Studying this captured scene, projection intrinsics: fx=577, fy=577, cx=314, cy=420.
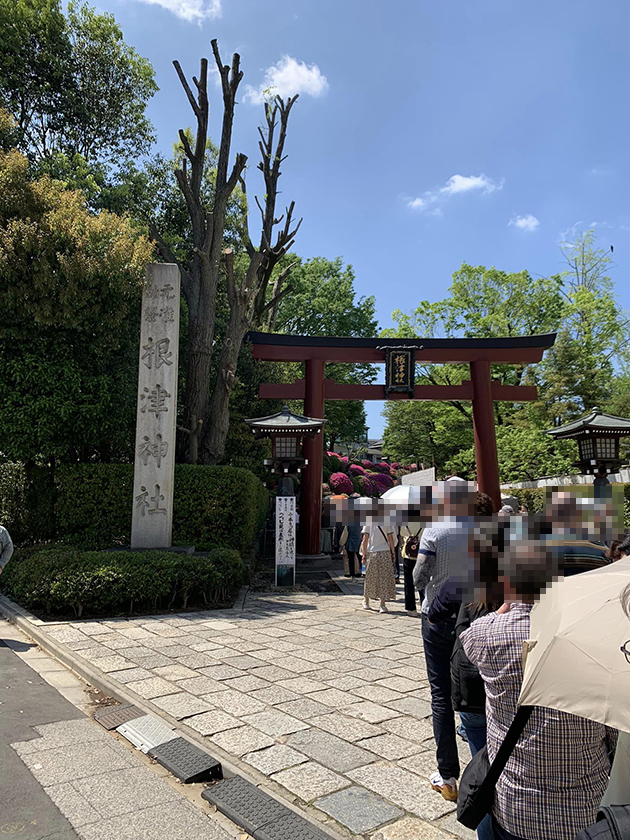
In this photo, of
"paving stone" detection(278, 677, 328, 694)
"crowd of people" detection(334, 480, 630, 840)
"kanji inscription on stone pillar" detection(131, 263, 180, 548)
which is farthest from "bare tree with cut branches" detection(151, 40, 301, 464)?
"crowd of people" detection(334, 480, 630, 840)

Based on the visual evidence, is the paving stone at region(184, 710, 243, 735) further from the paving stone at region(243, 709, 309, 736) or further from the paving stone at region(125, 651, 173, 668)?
the paving stone at region(125, 651, 173, 668)

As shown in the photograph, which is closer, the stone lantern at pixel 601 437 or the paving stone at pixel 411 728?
the paving stone at pixel 411 728

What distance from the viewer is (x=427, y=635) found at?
315 centimetres

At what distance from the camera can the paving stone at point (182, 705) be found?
4.33 metres

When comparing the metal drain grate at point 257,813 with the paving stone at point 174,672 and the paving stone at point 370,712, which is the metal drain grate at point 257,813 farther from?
the paving stone at point 174,672

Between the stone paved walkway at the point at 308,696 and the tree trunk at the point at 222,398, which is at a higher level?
the tree trunk at the point at 222,398

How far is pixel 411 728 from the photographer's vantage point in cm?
406

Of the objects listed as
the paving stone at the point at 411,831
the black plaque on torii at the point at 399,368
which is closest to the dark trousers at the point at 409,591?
the paving stone at the point at 411,831

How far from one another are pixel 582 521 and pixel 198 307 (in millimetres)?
11454

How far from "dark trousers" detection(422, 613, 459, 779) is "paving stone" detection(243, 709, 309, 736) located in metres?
1.28

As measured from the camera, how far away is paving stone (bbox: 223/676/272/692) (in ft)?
16.0

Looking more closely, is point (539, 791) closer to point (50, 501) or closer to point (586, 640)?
point (586, 640)

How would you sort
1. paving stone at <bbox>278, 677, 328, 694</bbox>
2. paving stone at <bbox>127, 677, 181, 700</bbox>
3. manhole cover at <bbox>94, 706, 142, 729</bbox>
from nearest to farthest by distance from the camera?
manhole cover at <bbox>94, 706, 142, 729</bbox>, paving stone at <bbox>127, 677, 181, 700</bbox>, paving stone at <bbox>278, 677, 328, 694</bbox>

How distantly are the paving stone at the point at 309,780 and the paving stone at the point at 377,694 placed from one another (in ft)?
4.20
